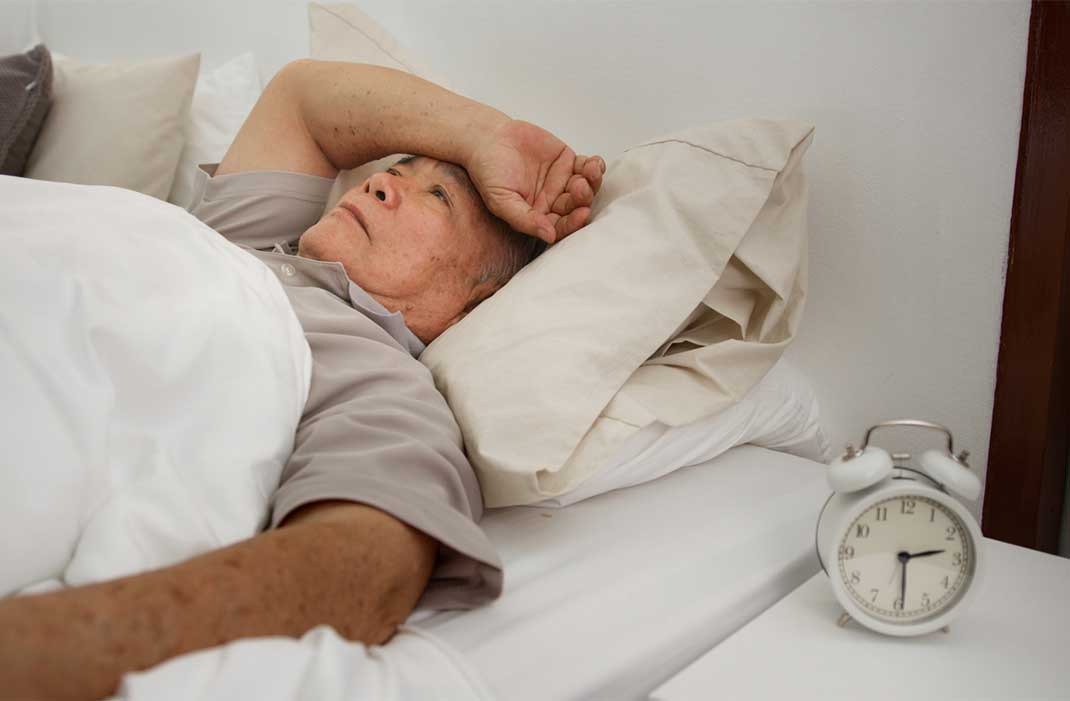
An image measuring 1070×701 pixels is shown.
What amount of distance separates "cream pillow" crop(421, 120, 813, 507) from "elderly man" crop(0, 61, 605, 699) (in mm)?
61

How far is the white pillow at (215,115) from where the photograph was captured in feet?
6.18

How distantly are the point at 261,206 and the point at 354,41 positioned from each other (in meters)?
0.42

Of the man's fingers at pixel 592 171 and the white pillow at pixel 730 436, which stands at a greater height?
the man's fingers at pixel 592 171

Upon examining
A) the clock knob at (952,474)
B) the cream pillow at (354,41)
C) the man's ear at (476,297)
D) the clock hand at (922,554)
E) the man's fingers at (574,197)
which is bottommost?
the clock hand at (922,554)

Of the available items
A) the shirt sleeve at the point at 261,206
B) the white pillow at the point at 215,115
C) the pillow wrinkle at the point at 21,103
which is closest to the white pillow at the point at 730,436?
the shirt sleeve at the point at 261,206

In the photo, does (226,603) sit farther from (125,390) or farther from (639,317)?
(639,317)

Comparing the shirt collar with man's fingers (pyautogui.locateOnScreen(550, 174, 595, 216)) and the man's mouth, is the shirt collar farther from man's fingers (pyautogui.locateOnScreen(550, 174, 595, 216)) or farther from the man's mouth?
man's fingers (pyautogui.locateOnScreen(550, 174, 595, 216))

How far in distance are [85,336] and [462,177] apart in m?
0.69

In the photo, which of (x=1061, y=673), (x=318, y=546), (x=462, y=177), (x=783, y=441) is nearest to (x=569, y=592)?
(x=318, y=546)

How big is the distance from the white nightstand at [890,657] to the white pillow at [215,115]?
5.10 ft

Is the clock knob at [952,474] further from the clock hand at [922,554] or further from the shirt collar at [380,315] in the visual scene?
the shirt collar at [380,315]

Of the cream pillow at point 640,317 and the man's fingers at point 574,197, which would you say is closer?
the cream pillow at point 640,317

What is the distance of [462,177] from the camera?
1.27 meters

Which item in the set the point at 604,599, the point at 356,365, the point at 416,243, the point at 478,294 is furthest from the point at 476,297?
the point at 604,599
